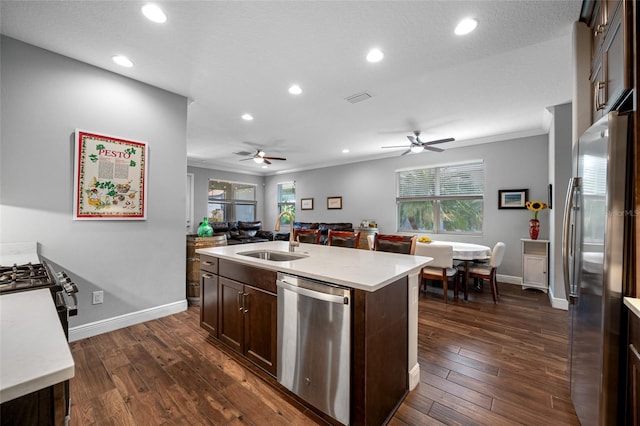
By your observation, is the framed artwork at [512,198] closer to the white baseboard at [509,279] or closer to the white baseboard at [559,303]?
the white baseboard at [509,279]

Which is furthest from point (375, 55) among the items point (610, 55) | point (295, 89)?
point (610, 55)

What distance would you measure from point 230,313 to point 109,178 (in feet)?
6.07

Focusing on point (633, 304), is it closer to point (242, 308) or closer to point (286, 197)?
point (242, 308)

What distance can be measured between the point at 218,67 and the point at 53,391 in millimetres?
2777

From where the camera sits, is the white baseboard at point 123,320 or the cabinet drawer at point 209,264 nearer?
the cabinet drawer at point 209,264

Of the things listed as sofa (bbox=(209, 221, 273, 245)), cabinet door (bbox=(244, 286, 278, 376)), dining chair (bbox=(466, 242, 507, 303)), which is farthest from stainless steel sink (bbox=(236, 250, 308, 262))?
sofa (bbox=(209, 221, 273, 245))

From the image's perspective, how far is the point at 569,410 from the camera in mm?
1706

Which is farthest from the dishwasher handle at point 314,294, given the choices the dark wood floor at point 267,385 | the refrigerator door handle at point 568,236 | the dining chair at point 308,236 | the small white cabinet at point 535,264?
the small white cabinet at point 535,264

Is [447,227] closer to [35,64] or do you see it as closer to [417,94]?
[417,94]

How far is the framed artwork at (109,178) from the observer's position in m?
2.54

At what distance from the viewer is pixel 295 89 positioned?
317 centimetres

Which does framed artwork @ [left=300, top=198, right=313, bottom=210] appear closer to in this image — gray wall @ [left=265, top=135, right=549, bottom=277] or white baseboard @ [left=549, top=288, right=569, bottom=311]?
gray wall @ [left=265, top=135, right=549, bottom=277]

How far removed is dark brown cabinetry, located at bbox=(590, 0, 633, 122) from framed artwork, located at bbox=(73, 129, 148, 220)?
145 inches

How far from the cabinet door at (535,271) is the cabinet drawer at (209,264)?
463cm
